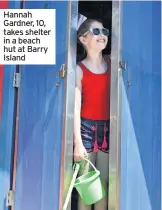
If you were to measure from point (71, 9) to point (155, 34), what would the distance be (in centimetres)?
59

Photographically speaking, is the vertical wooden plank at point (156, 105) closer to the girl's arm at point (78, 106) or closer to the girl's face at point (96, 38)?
the girl's face at point (96, 38)

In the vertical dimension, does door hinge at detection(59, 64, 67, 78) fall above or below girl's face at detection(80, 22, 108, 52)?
below

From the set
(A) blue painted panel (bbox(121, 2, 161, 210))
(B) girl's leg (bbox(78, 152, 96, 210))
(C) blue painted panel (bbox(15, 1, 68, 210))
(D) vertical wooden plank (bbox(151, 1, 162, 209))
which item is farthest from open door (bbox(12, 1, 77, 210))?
(D) vertical wooden plank (bbox(151, 1, 162, 209))

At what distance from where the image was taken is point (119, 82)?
7.79 ft

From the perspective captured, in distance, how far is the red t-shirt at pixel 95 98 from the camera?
2447 millimetres

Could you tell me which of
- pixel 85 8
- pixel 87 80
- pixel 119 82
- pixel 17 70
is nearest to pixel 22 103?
pixel 17 70

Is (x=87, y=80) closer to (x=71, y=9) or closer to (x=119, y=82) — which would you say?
(x=119, y=82)

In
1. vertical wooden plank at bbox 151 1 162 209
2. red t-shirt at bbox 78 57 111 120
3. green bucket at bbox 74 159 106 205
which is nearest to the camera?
green bucket at bbox 74 159 106 205

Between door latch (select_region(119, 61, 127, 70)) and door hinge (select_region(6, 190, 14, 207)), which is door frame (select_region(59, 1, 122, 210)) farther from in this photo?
door hinge (select_region(6, 190, 14, 207))

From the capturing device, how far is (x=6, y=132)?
96.0 inches
